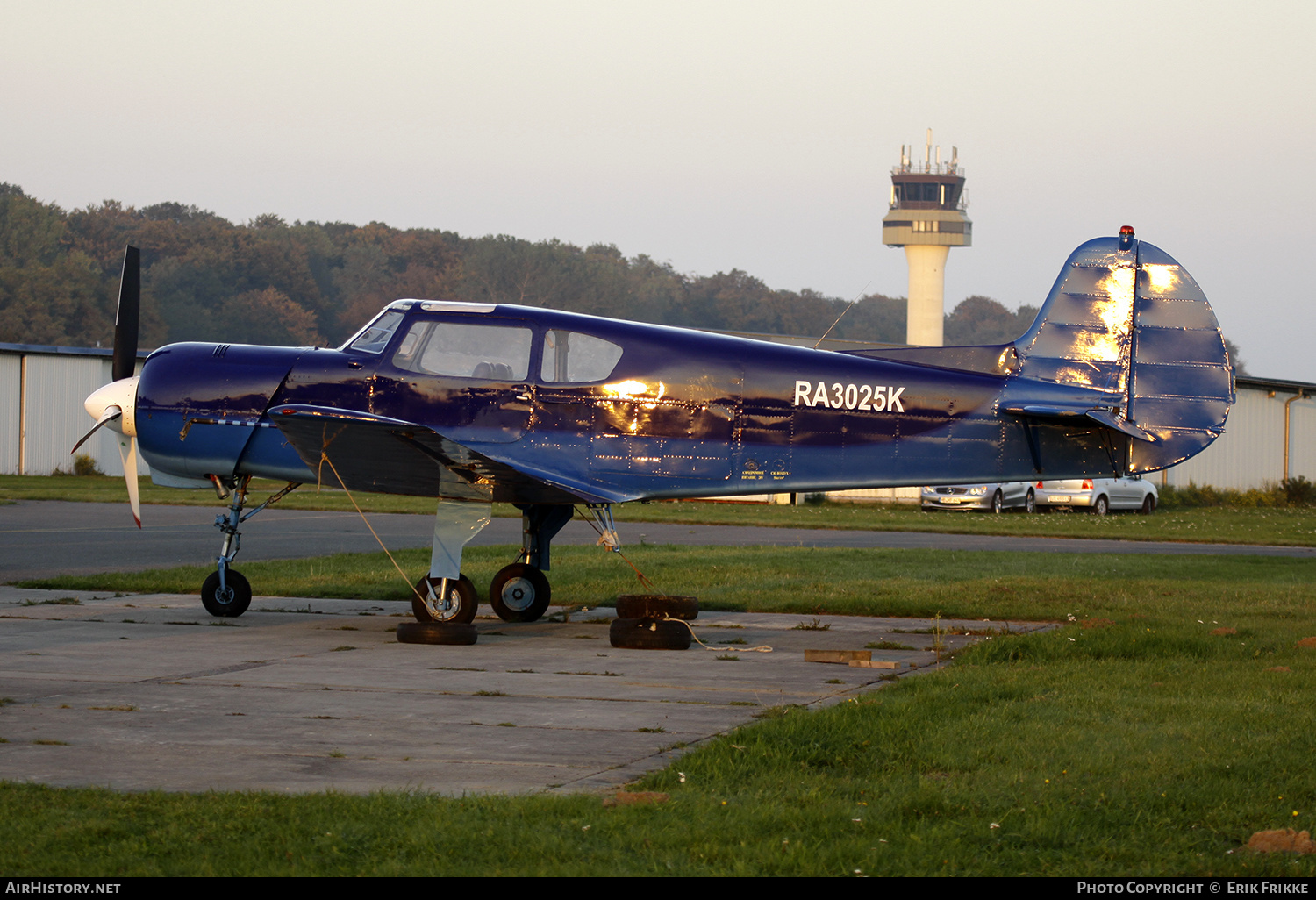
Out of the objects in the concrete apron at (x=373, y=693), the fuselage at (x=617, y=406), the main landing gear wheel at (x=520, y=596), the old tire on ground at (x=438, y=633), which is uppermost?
the fuselage at (x=617, y=406)

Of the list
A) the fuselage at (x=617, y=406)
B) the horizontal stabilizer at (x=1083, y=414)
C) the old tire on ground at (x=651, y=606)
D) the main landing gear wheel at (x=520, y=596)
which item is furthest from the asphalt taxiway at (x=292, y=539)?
the horizontal stabilizer at (x=1083, y=414)

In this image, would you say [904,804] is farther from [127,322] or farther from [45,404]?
[45,404]

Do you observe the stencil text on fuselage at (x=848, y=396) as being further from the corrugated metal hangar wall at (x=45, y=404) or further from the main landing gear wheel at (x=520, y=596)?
the corrugated metal hangar wall at (x=45, y=404)

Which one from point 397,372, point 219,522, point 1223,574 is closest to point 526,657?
point 397,372

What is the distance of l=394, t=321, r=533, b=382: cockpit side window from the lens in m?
11.0

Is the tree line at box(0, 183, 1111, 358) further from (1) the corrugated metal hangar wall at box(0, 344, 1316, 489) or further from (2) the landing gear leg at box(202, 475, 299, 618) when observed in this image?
(2) the landing gear leg at box(202, 475, 299, 618)

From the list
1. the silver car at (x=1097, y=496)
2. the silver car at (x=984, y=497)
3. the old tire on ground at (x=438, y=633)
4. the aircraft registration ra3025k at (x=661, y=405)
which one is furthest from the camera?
the silver car at (x=1097, y=496)

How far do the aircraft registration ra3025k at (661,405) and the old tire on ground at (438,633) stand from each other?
316 mm

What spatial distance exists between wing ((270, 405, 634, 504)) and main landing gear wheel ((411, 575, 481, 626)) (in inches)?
29.9

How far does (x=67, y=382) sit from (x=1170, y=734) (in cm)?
4183

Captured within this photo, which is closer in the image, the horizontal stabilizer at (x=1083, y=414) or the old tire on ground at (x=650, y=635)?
the old tire on ground at (x=650, y=635)

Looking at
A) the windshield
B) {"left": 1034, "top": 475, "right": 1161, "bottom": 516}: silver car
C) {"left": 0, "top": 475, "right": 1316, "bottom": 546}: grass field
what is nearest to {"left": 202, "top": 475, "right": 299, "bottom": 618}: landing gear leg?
the windshield

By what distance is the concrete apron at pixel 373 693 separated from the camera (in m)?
5.88

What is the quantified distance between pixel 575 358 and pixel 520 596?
8.10 ft
